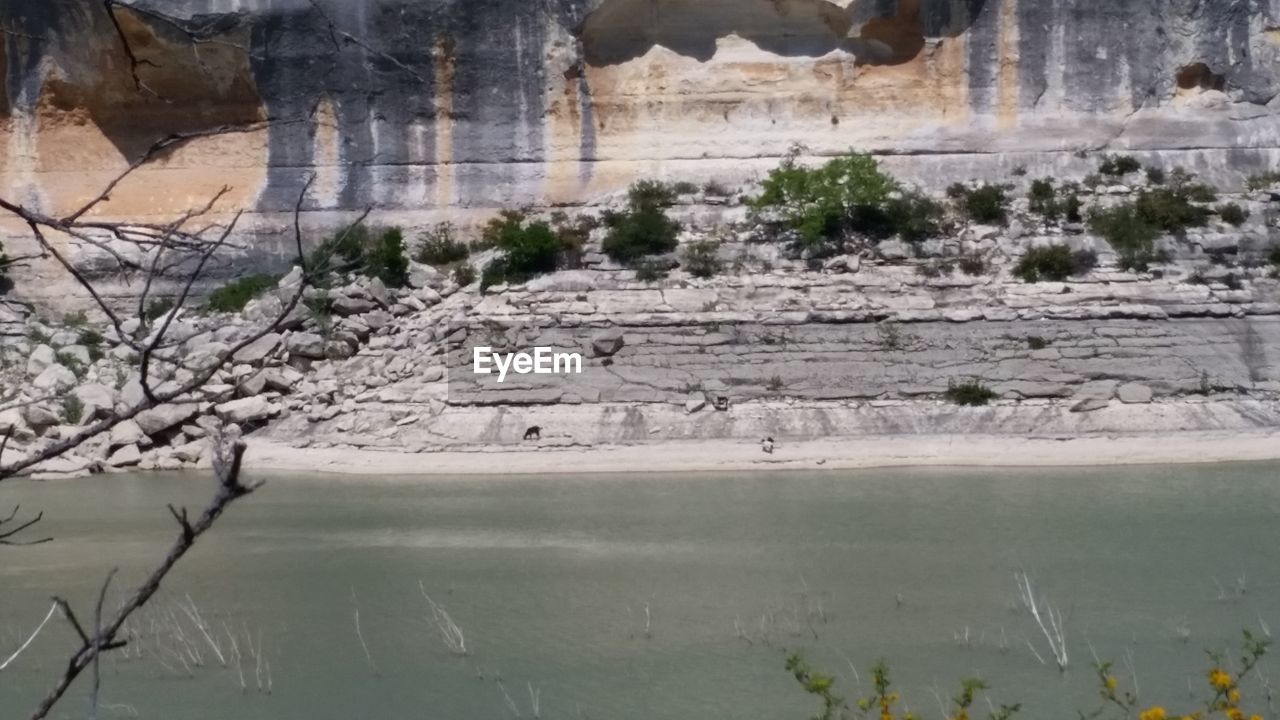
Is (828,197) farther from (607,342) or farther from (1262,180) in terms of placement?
(1262,180)

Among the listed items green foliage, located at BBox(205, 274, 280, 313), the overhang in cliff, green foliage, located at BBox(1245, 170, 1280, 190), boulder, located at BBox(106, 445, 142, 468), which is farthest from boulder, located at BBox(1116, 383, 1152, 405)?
green foliage, located at BBox(205, 274, 280, 313)

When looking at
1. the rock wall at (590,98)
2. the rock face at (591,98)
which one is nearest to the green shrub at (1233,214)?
the rock face at (591,98)

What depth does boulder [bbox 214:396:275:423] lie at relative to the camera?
57.3 ft

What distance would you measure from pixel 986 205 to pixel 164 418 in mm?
12166

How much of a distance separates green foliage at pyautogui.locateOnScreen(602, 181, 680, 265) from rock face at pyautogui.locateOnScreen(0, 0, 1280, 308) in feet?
6.89

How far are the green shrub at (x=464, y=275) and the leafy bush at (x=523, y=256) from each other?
0.28 metres

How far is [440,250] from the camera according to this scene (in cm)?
2177

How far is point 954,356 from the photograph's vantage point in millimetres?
17672

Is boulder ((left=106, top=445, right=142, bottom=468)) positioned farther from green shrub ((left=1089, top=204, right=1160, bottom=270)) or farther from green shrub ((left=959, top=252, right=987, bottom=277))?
green shrub ((left=1089, top=204, right=1160, bottom=270))

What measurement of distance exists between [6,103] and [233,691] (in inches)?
754

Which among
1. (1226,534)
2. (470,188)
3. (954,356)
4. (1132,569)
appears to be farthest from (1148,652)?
(470,188)

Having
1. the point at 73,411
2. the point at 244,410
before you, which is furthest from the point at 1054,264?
the point at 73,411

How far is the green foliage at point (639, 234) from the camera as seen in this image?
20203 millimetres

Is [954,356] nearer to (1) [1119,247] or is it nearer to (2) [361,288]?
(1) [1119,247]
